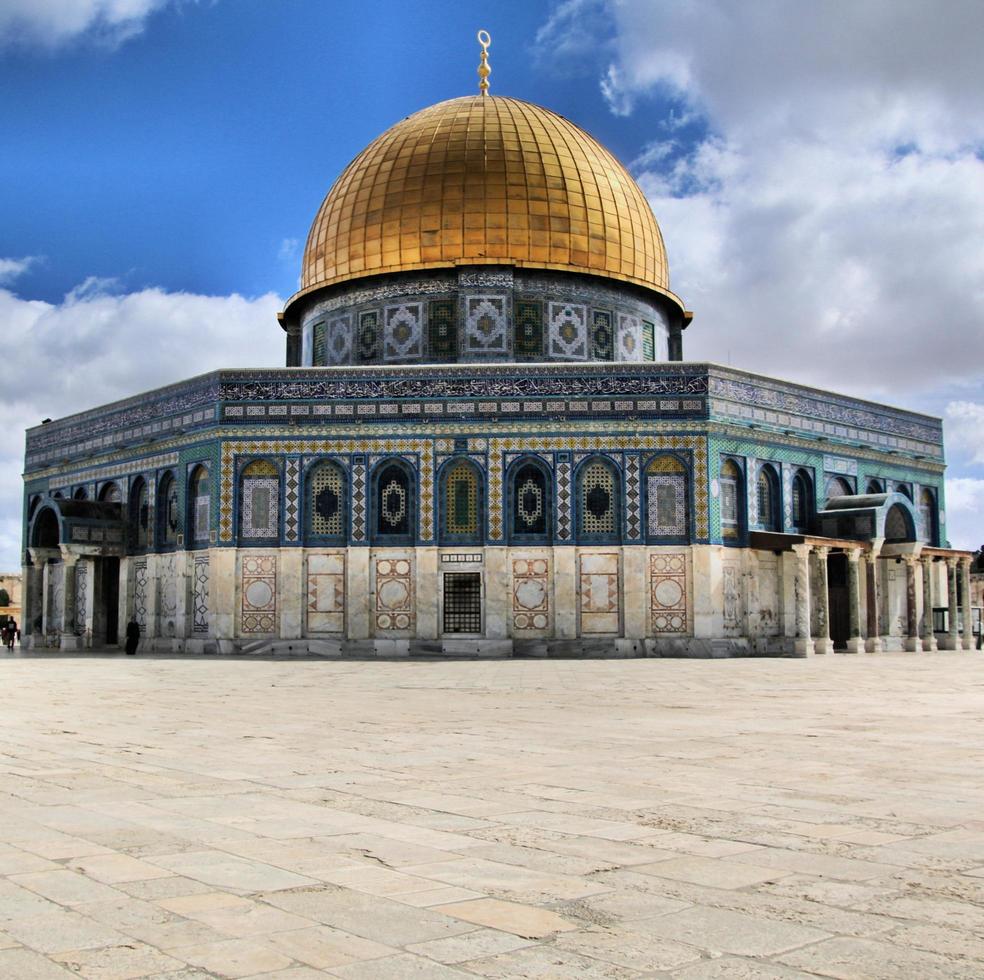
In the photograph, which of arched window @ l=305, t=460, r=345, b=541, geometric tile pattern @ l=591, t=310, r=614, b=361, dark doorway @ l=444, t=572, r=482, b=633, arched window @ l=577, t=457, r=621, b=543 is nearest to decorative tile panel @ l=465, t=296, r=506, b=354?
geometric tile pattern @ l=591, t=310, r=614, b=361

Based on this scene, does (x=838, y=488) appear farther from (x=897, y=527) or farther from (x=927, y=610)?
(x=927, y=610)

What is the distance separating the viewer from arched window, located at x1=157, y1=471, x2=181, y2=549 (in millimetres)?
28047

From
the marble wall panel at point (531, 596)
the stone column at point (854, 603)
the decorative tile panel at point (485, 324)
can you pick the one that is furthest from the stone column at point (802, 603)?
the decorative tile panel at point (485, 324)

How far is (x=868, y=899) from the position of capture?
407 cm

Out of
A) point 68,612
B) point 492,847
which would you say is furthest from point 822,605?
point 492,847

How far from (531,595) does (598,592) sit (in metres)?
1.42

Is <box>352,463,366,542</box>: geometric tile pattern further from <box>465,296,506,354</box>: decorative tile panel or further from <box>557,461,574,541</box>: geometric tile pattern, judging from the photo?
<box>465,296,506,354</box>: decorative tile panel

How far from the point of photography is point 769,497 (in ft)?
90.0

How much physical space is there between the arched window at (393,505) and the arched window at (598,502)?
3.64 metres

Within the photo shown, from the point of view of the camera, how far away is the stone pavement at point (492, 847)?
3463 mm

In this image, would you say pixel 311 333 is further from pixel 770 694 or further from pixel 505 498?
pixel 770 694

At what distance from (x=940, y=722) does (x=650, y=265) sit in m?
22.1

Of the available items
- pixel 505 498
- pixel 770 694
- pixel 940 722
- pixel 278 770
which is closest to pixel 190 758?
pixel 278 770

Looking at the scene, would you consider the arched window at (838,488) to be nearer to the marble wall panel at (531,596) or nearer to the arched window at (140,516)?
the marble wall panel at (531,596)
